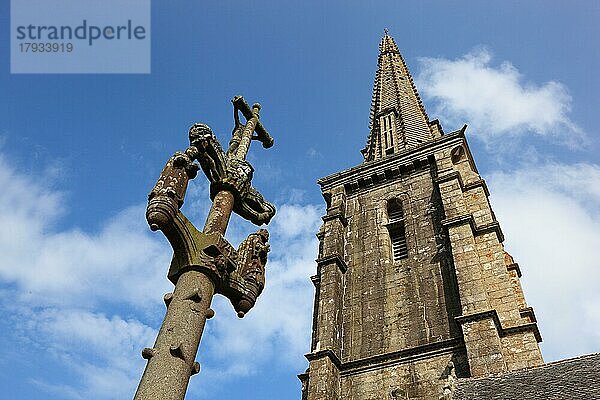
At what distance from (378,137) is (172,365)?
25.6 meters

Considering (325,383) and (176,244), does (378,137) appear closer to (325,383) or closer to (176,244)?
(325,383)

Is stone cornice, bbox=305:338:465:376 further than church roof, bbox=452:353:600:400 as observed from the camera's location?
Yes

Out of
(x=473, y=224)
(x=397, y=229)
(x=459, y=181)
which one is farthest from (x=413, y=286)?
(x=459, y=181)

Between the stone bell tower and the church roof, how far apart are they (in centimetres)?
68

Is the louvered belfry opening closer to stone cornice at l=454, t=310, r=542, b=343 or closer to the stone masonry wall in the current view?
the stone masonry wall

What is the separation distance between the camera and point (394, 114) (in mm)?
30344

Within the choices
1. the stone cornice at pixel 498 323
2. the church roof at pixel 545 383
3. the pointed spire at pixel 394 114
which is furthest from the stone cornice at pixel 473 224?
the pointed spire at pixel 394 114

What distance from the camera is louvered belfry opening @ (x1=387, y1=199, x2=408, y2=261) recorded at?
19128 millimetres

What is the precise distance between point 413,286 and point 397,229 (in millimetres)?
3501

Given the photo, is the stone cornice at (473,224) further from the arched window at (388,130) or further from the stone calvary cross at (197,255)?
the stone calvary cross at (197,255)

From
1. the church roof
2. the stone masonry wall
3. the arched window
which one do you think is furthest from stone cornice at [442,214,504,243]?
the arched window

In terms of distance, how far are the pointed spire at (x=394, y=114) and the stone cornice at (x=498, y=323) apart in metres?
12.2

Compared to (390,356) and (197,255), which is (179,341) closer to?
(197,255)

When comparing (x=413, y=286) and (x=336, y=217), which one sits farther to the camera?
(x=336, y=217)
